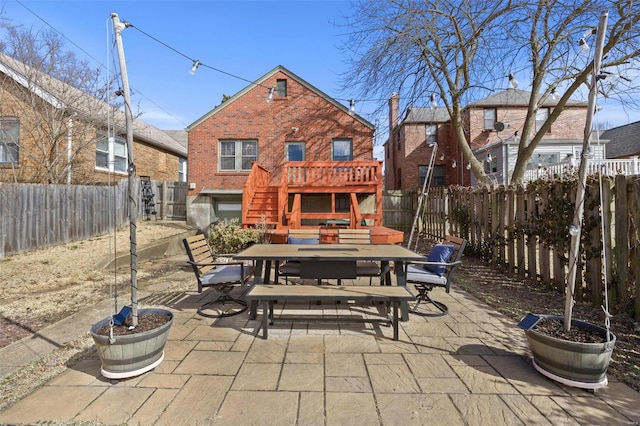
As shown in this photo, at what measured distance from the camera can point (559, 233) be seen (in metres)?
4.94

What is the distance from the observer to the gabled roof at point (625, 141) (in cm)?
1933

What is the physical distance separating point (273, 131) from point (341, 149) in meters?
3.14

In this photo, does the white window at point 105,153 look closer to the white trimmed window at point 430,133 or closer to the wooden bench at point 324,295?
the wooden bench at point 324,295

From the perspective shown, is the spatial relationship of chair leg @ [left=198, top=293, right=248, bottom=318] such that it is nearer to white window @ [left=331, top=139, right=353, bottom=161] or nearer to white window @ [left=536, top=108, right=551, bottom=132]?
white window @ [left=331, top=139, right=353, bottom=161]

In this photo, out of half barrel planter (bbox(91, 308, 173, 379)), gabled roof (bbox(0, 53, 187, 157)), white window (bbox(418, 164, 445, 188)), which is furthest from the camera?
white window (bbox(418, 164, 445, 188))

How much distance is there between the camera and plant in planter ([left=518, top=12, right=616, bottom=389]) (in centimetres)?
240

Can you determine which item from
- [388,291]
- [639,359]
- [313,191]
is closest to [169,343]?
[388,291]

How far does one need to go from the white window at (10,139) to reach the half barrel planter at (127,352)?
42.3ft

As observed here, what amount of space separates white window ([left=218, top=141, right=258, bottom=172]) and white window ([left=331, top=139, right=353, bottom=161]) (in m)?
3.50

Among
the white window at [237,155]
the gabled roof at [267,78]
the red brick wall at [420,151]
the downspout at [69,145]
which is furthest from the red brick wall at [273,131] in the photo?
the red brick wall at [420,151]

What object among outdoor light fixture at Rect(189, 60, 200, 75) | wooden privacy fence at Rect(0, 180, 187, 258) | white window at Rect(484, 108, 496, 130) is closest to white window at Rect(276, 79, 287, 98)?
outdoor light fixture at Rect(189, 60, 200, 75)

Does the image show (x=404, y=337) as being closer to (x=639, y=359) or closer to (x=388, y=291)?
(x=388, y=291)

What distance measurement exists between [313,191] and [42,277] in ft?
25.0

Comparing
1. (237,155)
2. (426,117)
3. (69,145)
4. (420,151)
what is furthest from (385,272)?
(426,117)
